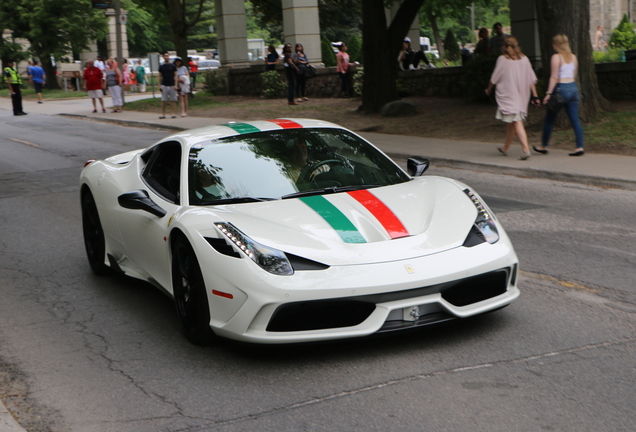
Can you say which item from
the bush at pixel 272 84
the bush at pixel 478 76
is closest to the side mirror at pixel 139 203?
the bush at pixel 478 76

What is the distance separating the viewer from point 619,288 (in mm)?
6152

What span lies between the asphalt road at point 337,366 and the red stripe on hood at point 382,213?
64 centimetres

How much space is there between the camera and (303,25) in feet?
101

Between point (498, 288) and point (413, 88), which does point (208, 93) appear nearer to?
point (413, 88)

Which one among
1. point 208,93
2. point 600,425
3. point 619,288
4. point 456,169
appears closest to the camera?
point 600,425

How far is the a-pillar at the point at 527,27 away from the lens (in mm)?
23125

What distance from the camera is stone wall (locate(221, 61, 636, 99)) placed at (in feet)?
64.7

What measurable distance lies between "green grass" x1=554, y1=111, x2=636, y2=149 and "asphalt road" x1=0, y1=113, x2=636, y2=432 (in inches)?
281

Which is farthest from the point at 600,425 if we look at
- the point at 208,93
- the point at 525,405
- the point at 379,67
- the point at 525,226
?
the point at 208,93

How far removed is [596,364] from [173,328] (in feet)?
9.05

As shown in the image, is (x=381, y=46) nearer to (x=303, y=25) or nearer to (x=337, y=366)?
(x=303, y=25)

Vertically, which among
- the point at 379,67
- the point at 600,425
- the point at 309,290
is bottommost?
the point at 600,425

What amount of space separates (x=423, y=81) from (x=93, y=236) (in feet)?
65.5

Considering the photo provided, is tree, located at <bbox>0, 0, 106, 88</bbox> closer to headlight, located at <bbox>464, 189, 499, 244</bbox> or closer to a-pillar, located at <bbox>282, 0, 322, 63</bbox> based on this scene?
a-pillar, located at <bbox>282, 0, 322, 63</bbox>
